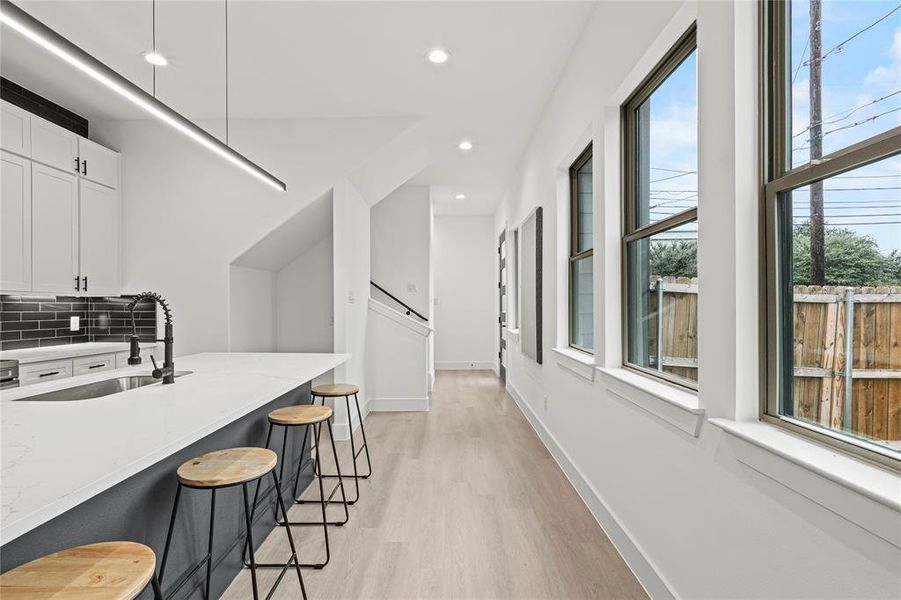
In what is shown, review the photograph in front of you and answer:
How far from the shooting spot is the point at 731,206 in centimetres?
142

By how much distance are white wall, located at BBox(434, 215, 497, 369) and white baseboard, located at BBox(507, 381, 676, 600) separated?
4778mm

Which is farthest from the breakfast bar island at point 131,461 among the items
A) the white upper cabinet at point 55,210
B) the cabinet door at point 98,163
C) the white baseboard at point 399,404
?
the white baseboard at point 399,404

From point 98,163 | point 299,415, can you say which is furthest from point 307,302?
point 299,415

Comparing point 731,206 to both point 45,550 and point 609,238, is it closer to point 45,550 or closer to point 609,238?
point 609,238

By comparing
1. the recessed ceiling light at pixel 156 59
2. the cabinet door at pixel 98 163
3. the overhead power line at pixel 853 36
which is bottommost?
the overhead power line at pixel 853 36

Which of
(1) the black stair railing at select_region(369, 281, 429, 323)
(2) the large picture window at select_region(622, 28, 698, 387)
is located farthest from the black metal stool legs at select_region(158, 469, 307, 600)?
(1) the black stair railing at select_region(369, 281, 429, 323)


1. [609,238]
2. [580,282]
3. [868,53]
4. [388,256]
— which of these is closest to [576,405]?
[580,282]

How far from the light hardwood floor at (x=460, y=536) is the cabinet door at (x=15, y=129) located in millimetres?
3255

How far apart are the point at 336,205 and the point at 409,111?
108cm

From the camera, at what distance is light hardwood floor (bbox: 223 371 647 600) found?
78.6 inches

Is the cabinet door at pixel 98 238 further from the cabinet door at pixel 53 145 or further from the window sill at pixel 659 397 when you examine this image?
the window sill at pixel 659 397

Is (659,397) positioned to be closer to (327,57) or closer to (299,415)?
(299,415)

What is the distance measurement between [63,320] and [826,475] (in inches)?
209

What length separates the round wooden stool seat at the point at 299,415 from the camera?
2.37 meters
